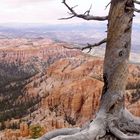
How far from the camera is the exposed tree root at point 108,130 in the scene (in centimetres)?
825

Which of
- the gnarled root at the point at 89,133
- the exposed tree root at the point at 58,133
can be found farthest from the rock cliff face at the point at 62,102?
the gnarled root at the point at 89,133

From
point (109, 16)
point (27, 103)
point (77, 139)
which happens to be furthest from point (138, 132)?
point (27, 103)

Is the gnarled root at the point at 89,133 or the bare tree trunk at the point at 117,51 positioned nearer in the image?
the gnarled root at the point at 89,133

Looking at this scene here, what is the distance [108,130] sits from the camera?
28.1 ft

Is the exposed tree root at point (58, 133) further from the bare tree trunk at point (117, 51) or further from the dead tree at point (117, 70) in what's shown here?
the bare tree trunk at point (117, 51)

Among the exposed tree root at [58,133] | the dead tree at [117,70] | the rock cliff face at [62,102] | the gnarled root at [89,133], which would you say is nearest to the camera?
the gnarled root at [89,133]

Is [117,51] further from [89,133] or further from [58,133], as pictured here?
[58,133]

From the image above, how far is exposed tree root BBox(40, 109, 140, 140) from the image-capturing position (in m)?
8.25

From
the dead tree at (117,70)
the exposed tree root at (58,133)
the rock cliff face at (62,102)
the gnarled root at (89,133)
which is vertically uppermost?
the dead tree at (117,70)

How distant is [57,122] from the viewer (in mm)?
128625

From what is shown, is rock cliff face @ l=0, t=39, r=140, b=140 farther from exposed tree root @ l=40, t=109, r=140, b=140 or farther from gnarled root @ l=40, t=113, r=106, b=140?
exposed tree root @ l=40, t=109, r=140, b=140

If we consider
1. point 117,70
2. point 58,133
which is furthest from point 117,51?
point 58,133

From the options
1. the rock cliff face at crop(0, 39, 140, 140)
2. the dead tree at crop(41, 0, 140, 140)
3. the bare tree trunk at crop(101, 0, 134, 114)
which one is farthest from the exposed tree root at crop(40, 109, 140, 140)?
the rock cliff face at crop(0, 39, 140, 140)

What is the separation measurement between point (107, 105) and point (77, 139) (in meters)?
1.04
